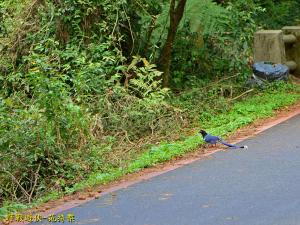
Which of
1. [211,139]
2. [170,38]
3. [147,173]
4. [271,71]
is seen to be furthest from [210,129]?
[271,71]

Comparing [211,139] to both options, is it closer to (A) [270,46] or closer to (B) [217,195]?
(B) [217,195]

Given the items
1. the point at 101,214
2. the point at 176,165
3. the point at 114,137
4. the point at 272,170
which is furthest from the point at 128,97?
the point at 101,214

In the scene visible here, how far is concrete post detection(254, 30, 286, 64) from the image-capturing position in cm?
1428

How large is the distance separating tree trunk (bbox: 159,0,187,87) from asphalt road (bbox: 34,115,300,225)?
14.1ft

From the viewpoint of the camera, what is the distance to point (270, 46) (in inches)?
565

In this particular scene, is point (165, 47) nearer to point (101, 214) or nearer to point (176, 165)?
point (176, 165)

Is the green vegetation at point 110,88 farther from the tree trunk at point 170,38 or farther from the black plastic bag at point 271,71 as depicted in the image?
the black plastic bag at point 271,71

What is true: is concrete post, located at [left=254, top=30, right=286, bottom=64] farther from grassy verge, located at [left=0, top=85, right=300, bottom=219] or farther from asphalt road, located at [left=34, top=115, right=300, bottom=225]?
asphalt road, located at [left=34, top=115, right=300, bottom=225]

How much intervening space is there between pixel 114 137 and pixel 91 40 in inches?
119

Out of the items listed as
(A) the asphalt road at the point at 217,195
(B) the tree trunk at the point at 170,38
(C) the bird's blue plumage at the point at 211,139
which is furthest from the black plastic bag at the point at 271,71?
(A) the asphalt road at the point at 217,195

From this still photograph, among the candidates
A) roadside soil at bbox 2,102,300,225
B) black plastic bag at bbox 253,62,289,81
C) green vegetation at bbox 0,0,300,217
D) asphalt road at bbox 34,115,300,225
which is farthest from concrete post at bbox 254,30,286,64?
asphalt road at bbox 34,115,300,225

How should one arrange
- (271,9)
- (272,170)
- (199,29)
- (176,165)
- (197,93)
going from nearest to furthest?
(272,170) < (176,165) < (197,93) < (199,29) < (271,9)

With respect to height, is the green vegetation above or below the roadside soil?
above

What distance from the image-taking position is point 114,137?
1028 cm
